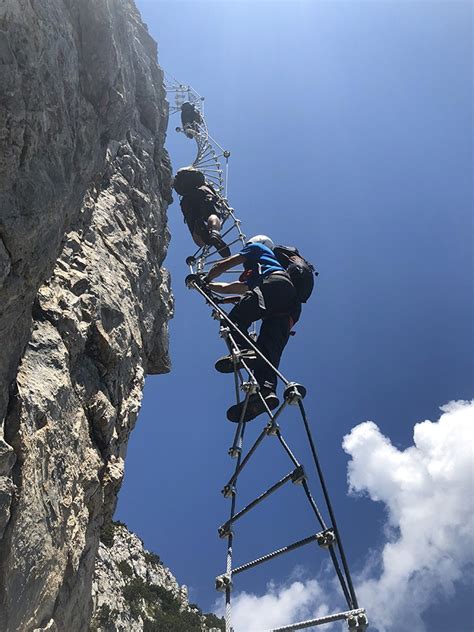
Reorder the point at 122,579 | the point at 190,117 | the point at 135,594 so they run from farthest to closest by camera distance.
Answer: the point at 122,579, the point at 135,594, the point at 190,117

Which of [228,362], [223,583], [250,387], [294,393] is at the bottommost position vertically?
[223,583]

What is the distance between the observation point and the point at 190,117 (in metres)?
19.1

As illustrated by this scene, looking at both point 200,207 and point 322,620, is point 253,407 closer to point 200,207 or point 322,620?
point 322,620

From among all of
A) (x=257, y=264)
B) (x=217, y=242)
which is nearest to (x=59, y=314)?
(x=257, y=264)

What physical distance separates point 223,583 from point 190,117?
17421mm

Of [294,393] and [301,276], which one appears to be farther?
[301,276]

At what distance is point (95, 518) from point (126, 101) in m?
6.45

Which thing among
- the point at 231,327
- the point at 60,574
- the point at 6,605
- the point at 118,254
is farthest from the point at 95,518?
the point at 118,254

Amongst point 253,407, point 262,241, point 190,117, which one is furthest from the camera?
point 190,117

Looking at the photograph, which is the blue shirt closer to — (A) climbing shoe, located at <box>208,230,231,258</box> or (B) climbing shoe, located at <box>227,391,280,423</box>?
(B) climbing shoe, located at <box>227,391,280,423</box>

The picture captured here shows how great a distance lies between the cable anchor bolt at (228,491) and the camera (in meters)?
6.06

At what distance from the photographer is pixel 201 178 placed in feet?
49.9

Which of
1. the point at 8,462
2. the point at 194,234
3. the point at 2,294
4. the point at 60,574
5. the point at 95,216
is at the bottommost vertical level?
the point at 60,574

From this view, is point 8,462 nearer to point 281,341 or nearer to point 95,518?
point 95,518
